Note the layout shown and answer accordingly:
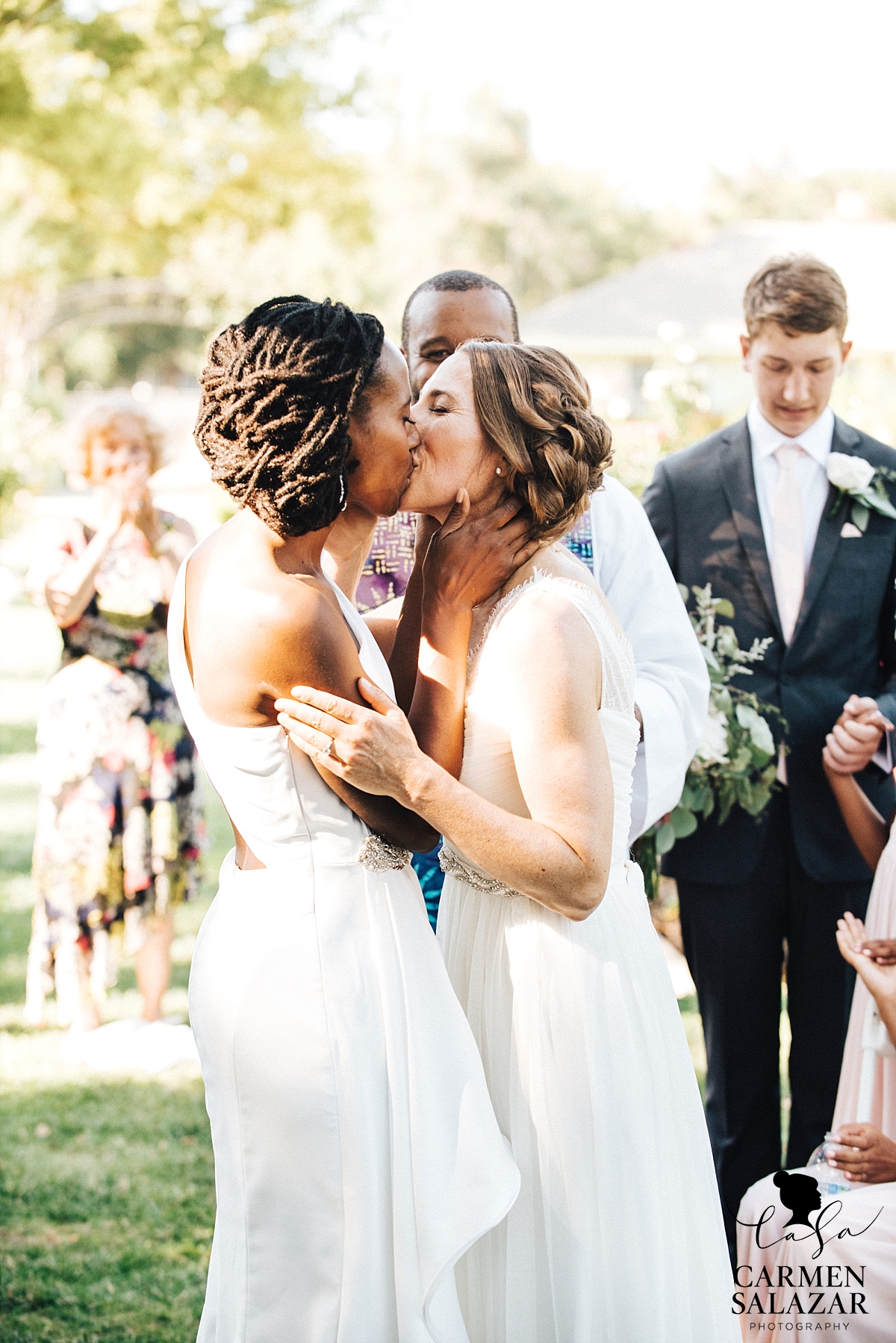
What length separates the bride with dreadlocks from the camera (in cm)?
207

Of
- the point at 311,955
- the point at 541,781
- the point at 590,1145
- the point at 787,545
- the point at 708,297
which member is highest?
the point at 708,297

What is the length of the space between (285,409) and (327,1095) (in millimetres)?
1176

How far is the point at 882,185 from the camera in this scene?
6812cm

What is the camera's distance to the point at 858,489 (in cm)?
413

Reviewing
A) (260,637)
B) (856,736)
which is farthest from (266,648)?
(856,736)

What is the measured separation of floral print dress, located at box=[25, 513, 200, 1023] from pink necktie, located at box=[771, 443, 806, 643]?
2836mm

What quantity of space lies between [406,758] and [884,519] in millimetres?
2684

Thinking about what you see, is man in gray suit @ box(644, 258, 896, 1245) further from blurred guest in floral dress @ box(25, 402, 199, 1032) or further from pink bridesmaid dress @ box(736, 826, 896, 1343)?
blurred guest in floral dress @ box(25, 402, 199, 1032)

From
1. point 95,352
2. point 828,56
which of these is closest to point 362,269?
point 95,352

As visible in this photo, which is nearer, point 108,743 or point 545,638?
point 545,638

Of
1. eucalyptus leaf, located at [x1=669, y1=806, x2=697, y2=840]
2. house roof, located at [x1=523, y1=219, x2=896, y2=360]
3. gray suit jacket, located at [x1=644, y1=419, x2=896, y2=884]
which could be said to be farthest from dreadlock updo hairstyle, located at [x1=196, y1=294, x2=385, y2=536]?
house roof, located at [x1=523, y1=219, x2=896, y2=360]

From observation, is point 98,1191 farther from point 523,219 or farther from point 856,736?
point 523,219

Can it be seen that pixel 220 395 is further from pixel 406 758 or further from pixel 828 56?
pixel 828 56

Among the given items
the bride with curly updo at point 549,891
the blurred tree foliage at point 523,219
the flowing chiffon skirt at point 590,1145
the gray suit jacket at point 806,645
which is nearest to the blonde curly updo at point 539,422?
the bride with curly updo at point 549,891
